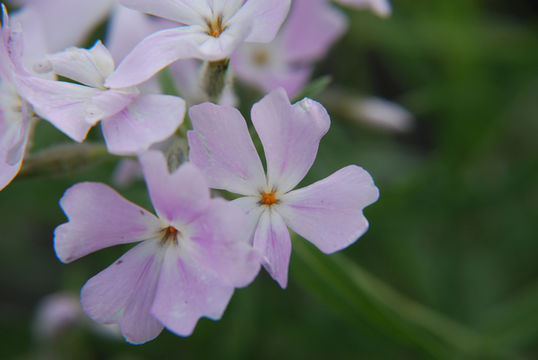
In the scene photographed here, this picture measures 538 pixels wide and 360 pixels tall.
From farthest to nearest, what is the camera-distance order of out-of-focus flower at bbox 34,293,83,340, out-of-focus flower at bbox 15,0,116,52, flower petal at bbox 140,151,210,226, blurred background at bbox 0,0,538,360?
blurred background at bbox 0,0,538,360, out-of-focus flower at bbox 34,293,83,340, out-of-focus flower at bbox 15,0,116,52, flower petal at bbox 140,151,210,226

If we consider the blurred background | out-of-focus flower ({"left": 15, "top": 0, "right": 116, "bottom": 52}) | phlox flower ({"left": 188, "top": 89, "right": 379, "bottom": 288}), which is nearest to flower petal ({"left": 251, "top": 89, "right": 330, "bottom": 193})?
phlox flower ({"left": 188, "top": 89, "right": 379, "bottom": 288})

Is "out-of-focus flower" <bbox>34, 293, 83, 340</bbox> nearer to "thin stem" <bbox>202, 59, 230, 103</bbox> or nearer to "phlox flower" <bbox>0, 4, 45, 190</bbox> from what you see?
"phlox flower" <bbox>0, 4, 45, 190</bbox>

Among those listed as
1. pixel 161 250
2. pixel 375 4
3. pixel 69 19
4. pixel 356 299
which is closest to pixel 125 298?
pixel 161 250

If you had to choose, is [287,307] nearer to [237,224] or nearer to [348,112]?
[348,112]

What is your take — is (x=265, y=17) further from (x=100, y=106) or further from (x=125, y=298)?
(x=125, y=298)

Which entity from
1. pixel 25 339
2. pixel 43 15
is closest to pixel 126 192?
pixel 43 15

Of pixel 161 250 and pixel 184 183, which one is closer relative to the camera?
pixel 184 183

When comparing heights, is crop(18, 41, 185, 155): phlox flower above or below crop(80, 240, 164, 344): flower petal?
above

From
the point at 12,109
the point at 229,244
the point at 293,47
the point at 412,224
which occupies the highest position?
the point at 229,244
